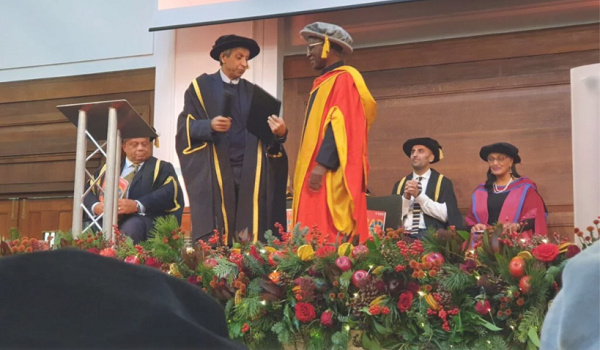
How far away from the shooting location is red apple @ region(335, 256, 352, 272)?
2.45 m

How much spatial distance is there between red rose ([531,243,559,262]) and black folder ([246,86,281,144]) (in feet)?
7.60

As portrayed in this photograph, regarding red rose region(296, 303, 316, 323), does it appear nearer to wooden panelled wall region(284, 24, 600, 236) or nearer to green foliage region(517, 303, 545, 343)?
green foliage region(517, 303, 545, 343)

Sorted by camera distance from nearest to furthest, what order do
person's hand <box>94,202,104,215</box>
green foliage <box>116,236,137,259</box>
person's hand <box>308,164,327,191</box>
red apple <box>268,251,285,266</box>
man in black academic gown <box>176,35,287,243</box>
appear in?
red apple <box>268,251,285,266</box> → green foliage <box>116,236,137,259</box> → person's hand <box>308,164,327,191</box> → man in black academic gown <box>176,35,287,243</box> → person's hand <box>94,202,104,215</box>

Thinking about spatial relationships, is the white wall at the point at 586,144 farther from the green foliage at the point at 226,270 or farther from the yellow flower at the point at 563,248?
the green foliage at the point at 226,270

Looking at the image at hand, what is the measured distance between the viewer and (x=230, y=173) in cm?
464

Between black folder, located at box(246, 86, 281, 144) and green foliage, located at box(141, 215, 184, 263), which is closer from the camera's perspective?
green foliage, located at box(141, 215, 184, 263)

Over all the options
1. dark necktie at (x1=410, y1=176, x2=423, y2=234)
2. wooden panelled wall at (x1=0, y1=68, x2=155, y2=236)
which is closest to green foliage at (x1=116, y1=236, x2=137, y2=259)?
dark necktie at (x1=410, y1=176, x2=423, y2=234)

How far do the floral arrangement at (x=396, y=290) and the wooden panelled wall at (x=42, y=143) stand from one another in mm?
5002

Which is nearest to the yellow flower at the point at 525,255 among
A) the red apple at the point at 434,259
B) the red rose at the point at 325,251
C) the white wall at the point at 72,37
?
the red apple at the point at 434,259

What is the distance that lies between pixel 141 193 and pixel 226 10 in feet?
6.34

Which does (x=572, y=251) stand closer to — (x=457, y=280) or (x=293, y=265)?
(x=457, y=280)

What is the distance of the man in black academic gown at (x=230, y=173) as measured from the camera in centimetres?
459

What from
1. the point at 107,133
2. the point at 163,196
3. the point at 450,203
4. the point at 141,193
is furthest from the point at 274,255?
the point at 450,203

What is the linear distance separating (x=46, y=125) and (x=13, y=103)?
16.3 inches
